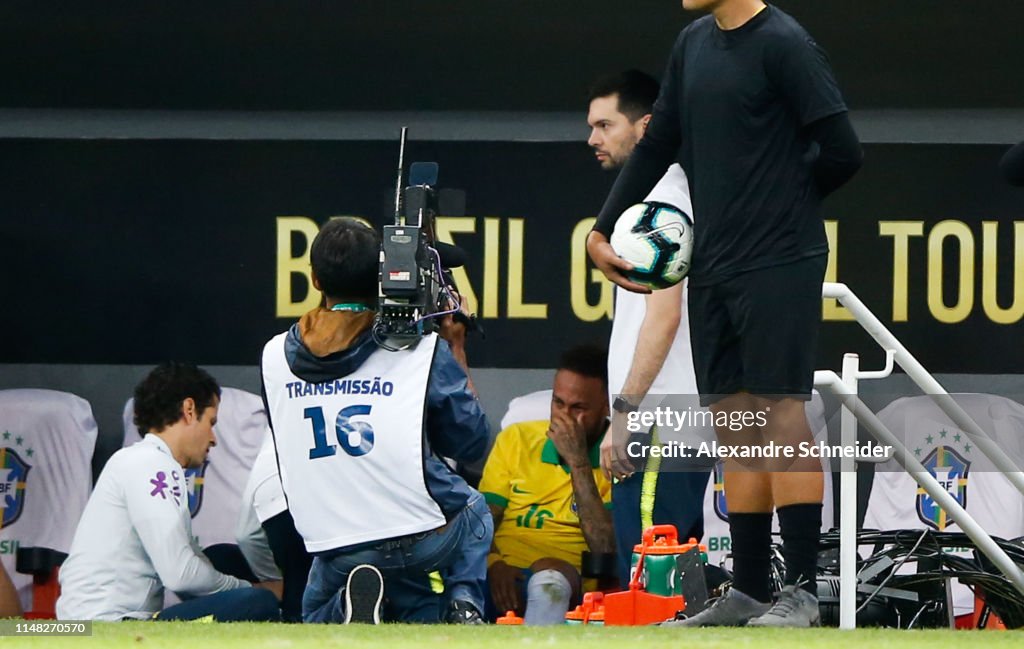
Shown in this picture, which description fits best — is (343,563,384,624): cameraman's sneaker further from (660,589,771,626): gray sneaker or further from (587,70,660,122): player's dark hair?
(587,70,660,122): player's dark hair

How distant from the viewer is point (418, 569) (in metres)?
4.22

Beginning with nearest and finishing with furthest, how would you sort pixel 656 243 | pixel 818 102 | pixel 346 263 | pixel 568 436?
pixel 818 102, pixel 656 243, pixel 346 263, pixel 568 436

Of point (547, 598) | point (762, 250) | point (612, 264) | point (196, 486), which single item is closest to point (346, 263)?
point (612, 264)

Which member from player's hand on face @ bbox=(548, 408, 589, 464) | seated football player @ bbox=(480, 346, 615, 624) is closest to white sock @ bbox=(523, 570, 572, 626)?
seated football player @ bbox=(480, 346, 615, 624)

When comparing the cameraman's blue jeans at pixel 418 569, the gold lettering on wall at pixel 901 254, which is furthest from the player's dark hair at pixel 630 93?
the gold lettering on wall at pixel 901 254

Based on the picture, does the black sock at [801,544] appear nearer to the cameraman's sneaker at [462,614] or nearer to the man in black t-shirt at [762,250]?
the man in black t-shirt at [762,250]

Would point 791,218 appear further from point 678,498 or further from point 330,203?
point 330,203

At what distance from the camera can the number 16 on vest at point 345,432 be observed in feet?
13.8

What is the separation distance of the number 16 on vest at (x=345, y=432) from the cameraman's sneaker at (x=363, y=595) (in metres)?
0.29

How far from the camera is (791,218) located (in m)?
3.66

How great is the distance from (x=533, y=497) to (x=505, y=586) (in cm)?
34

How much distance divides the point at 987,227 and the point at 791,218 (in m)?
2.82

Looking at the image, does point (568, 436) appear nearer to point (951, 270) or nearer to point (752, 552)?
point (951, 270)

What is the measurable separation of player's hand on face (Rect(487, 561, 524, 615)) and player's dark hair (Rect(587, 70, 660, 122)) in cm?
158
